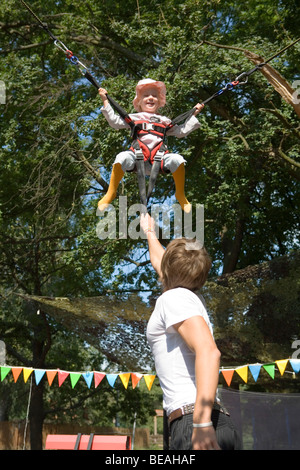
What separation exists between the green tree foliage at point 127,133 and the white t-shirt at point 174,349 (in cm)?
540

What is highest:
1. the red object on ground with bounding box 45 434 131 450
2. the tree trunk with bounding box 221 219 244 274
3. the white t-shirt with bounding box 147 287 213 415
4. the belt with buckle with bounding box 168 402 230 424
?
the tree trunk with bounding box 221 219 244 274

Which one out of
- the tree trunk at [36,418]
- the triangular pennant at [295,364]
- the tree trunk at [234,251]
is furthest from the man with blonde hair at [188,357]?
the tree trunk at [36,418]

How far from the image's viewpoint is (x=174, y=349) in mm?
1585

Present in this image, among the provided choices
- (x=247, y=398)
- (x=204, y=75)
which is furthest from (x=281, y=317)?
(x=204, y=75)

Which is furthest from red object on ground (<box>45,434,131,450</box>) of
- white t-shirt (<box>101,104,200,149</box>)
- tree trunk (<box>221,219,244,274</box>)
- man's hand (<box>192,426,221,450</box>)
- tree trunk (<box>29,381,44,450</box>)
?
tree trunk (<box>29,381,44,450</box>)

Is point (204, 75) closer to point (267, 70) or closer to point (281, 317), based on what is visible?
point (267, 70)

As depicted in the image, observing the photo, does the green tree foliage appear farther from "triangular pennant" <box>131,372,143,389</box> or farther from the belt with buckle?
the belt with buckle

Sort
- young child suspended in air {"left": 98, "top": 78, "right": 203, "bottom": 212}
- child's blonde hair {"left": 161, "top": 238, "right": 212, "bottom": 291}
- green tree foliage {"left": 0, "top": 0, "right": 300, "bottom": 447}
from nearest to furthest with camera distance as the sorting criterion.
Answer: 1. child's blonde hair {"left": 161, "top": 238, "right": 212, "bottom": 291}
2. young child suspended in air {"left": 98, "top": 78, "right": 203, "bottom": 212}
3. green tree foliage {"left": 0, "top": 0, "right": 300, "bottom": 447}

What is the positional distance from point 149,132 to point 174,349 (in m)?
1.99

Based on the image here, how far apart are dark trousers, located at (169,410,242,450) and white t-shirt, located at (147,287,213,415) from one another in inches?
1.9

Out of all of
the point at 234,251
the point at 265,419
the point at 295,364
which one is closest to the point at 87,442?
the point at 265,419

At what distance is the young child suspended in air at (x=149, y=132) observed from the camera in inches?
129

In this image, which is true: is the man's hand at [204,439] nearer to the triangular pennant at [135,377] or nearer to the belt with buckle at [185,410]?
the belt with buckle at [185,410]

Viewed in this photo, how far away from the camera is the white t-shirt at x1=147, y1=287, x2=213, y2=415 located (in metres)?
1.53
